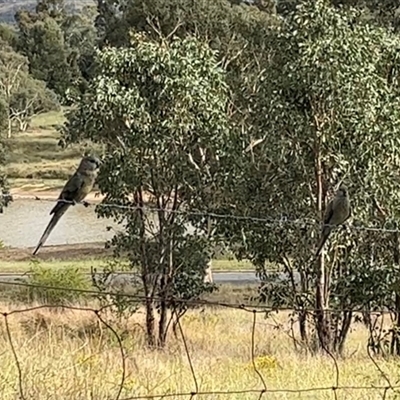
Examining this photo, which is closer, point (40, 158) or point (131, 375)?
point (131, 375)

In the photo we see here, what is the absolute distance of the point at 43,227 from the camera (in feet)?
98.5

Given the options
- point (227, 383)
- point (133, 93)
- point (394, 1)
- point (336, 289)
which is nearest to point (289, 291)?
point (336, 289)

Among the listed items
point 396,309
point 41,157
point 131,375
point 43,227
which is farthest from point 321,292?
point 41,157

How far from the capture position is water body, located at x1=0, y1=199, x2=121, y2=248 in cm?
2941

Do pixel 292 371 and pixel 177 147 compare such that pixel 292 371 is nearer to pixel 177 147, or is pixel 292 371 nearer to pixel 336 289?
pixel 336 289

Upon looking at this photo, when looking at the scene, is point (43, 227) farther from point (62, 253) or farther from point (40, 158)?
point (40, 158)

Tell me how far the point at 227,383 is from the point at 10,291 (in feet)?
42.7

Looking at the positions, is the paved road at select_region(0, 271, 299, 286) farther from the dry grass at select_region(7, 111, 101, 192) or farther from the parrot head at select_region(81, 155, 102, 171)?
the parrot head at select_region(81, 155, 102, 171)

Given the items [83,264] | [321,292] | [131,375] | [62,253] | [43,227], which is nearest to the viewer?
[131,375]

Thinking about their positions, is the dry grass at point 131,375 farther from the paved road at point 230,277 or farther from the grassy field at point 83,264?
the grassy field at point 83,264

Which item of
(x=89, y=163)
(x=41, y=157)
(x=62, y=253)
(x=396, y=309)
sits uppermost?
(x=89, y=163)

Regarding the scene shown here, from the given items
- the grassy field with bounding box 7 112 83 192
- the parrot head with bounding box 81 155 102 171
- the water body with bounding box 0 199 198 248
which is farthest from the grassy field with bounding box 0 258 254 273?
the parrot head with bounding box 81 155 102 171

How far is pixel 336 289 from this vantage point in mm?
11234

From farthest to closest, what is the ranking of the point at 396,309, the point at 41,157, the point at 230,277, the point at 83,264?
the point at 41,157, the point at 83,264, the point at 230,277, the point at 396,309
